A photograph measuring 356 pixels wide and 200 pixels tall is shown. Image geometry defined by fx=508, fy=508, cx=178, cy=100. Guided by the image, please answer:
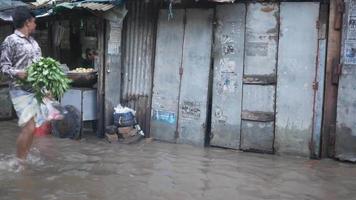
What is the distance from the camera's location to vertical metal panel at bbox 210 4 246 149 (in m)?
8.08

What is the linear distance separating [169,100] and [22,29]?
2.97 meters

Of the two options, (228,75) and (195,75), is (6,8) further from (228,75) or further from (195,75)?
(228,75)

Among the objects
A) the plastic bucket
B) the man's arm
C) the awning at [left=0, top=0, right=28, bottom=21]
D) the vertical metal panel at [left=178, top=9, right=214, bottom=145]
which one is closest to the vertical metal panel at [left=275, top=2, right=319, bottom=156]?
the vertical metal panel at [left=178, top=9, right=214, bottom=145]

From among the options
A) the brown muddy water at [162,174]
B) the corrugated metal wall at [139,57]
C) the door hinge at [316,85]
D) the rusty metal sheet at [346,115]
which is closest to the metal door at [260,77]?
the brown muddy water at [162,174]

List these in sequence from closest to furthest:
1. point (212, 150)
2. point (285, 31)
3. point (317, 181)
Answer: point (317, 181) < point (285, 31) < point (212, 150)

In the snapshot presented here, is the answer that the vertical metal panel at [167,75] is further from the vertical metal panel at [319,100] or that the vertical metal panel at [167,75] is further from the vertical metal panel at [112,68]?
the vertical metal panel at [319,100]

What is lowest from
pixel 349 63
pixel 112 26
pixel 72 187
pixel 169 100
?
pixel 72 187

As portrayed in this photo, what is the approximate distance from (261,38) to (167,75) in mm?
1766

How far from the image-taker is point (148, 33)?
8.93m

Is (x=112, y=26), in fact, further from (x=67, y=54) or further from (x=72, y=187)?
(x=72, y=187)

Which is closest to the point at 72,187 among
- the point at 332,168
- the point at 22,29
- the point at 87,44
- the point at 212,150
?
the point at 22,29

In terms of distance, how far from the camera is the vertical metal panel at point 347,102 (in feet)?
23.8

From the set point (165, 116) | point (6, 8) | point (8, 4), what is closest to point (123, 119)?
point (165, 116)

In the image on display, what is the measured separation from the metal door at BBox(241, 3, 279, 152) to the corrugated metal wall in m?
1.80
